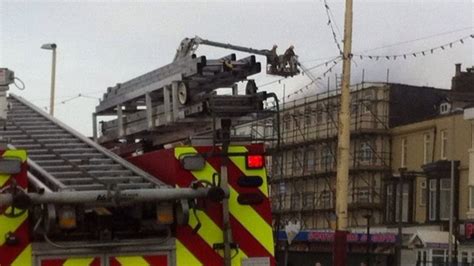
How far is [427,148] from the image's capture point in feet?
171

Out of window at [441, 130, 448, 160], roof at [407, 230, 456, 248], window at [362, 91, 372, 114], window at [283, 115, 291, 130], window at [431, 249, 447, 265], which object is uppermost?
window at [362, 91, 372, 114]

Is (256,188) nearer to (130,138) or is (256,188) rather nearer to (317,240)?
(130,138)

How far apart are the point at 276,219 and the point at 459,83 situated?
157ft

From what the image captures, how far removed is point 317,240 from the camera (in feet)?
157

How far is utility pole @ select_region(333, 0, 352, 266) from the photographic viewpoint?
21500 mm

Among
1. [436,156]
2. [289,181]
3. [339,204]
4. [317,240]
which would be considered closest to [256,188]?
[339,204]

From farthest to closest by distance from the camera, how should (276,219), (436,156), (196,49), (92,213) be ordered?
(436,156) < (196,49) < (276,219) < (92,213)

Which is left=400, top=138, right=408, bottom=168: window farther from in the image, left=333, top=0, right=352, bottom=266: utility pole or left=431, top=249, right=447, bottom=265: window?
left=333, top=0, right=352, bottom=266: utility pole

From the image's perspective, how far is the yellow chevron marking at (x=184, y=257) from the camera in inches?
239

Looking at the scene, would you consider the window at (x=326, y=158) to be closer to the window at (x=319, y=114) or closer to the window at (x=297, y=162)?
the window at (x=319, y=114)

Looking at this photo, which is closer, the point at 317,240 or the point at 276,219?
the point at 276,219

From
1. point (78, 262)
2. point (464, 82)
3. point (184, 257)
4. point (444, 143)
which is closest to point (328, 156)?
point (464, 82)

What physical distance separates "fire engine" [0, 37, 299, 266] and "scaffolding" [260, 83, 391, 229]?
4668 centimetres

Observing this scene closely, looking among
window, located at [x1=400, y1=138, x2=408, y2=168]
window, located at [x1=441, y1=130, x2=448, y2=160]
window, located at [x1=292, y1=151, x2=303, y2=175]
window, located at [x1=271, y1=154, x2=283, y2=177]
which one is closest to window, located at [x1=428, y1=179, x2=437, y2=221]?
window, located at [x1=441, y1=130, x2=448, y2=160]
